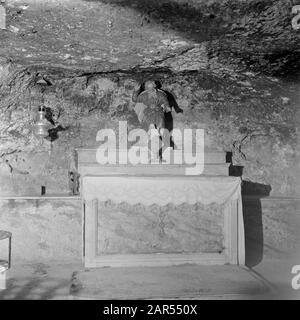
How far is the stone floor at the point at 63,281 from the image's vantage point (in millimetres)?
4746

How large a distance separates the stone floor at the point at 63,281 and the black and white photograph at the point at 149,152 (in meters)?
0.03

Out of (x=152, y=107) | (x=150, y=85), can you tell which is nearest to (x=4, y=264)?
(x=152, y=107)

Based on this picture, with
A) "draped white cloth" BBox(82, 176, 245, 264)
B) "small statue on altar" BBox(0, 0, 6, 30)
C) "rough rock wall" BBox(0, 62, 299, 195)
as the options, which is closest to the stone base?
"draped white cloth" BBox(82, 176, 245, 264)

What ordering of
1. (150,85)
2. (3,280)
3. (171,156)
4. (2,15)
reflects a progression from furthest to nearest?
(150,85) → (171,156) → (3,280) → (2,15)

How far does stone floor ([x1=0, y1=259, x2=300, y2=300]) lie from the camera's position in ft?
15.6

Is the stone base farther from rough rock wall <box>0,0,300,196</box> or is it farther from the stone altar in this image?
rough rock wall <box>0,0,300,196</box>

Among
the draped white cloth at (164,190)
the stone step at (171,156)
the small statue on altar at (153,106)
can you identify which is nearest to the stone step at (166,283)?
the draped white cloth at (164,190)

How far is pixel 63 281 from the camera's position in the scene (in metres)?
5.34

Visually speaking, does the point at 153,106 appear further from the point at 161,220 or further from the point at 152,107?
the point at 161,220

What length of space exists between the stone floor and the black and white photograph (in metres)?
0.03

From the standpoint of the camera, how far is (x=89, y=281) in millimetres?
5133

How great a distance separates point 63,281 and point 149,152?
8.58 feet
